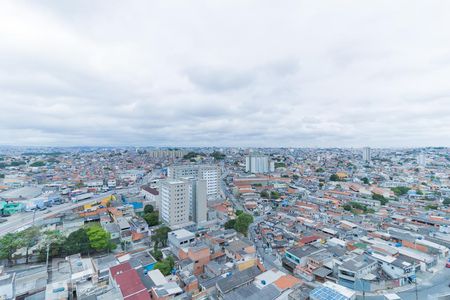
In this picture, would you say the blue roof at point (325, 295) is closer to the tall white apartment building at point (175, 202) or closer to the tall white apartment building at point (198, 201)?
the tall white apartment building at point (175, 202)

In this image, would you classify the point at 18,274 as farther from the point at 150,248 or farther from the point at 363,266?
the point at 363,266

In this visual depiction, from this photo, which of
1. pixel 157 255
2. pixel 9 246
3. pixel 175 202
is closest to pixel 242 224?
pixel 175 202

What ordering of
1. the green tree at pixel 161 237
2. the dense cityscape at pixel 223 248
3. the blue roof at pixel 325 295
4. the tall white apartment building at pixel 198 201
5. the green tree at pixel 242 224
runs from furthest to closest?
the tall white apartment building at pixel 198 201 < the green tree at pixel 242 224 < the green tree at pixel 161 237 < the dense cityscape at pixel 223 248 < the blue roof at pixel 325 295

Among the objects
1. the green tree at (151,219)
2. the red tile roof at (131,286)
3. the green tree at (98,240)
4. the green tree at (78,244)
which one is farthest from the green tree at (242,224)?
the green tree at (78,244)

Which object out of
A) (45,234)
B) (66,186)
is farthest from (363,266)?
(66,186)

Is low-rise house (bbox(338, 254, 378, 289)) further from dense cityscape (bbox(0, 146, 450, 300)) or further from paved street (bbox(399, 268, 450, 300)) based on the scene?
paved street (bbox(399, 268, 450, 300))

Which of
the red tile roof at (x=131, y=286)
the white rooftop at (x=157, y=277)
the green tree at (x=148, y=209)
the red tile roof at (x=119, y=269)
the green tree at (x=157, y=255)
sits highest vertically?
the red tile roof at (x=131, y=286)

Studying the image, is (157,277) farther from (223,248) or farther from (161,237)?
(161,237)

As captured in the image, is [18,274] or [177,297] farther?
[18,274]
